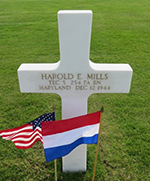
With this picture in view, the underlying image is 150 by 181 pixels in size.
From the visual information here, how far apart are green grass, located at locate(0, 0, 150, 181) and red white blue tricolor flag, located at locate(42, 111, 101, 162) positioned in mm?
1067

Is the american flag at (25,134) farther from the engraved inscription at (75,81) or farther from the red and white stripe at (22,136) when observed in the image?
the engraved inscription at (75,81)

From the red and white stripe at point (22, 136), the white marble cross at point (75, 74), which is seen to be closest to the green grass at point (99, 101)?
the red and white stripe at point (22, 136)

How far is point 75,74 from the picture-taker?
2543 millimetres

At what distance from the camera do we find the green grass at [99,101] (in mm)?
3506

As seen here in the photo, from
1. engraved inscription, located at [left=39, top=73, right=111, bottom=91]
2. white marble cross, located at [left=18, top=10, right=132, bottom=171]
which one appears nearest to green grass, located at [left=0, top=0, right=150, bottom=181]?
white marble cross, located at [left=18, top=10, right=132, bottom=171]

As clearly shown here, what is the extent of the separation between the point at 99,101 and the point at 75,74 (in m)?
2.67

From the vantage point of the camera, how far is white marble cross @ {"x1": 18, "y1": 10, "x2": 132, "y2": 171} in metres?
2.34

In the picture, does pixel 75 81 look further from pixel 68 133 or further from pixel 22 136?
pixel 22 136

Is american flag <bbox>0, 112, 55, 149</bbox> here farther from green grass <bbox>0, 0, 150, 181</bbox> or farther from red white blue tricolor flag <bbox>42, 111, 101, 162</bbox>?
green grass <bbox>0, 0, 150, 181</bbox>

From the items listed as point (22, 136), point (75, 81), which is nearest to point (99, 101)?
point (75, 81)

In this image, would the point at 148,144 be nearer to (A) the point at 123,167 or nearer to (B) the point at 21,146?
(A) the point at 123,167

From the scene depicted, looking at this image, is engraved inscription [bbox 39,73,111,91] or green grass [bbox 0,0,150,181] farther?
green grass [bbox 0,0,150,181]

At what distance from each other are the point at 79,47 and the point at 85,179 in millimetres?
2121

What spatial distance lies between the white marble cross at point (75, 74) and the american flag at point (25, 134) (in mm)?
401
